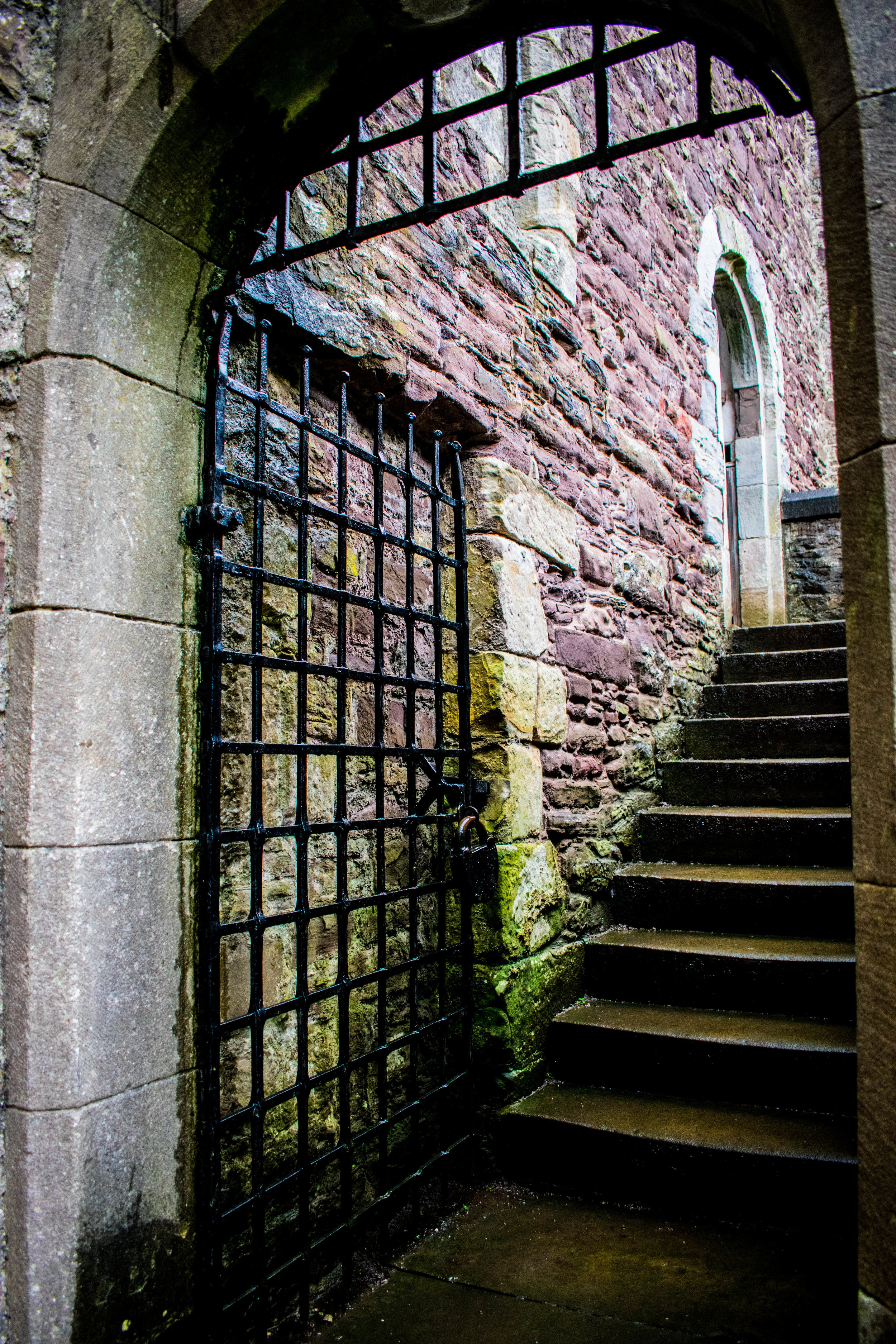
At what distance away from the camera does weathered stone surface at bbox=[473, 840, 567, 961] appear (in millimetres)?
2695

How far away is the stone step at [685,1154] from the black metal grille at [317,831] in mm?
261

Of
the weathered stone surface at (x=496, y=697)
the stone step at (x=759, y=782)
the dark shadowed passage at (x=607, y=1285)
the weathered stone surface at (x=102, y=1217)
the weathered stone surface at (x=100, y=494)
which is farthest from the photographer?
the stone step at (x=759, y=782)

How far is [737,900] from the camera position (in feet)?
10.4

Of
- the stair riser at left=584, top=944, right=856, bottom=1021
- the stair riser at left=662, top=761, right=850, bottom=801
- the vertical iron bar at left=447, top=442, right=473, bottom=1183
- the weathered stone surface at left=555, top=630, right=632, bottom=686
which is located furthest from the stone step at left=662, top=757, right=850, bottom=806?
the vertical iron bar at left=447, top=442, right=473, bottom=1183

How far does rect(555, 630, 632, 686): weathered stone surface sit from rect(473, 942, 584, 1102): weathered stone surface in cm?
116

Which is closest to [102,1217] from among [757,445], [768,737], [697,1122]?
[697,1122]

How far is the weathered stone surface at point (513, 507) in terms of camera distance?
288 cm

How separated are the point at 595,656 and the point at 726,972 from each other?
1.33m

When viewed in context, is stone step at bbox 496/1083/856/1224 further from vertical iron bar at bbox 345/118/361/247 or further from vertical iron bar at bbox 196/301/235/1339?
vertical iron bar at bbox 345/118/361/247

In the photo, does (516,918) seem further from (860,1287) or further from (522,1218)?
(860,1287)

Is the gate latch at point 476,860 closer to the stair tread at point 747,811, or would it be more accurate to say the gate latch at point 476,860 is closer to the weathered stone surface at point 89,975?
the weathered stone surface at point 89,975

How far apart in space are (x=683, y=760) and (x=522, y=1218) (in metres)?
2.33

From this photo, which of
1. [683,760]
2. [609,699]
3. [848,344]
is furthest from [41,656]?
[683,760]

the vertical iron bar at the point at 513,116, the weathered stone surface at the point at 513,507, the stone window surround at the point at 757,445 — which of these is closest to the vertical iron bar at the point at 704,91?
the vertical iron bar at the point at 513,116
